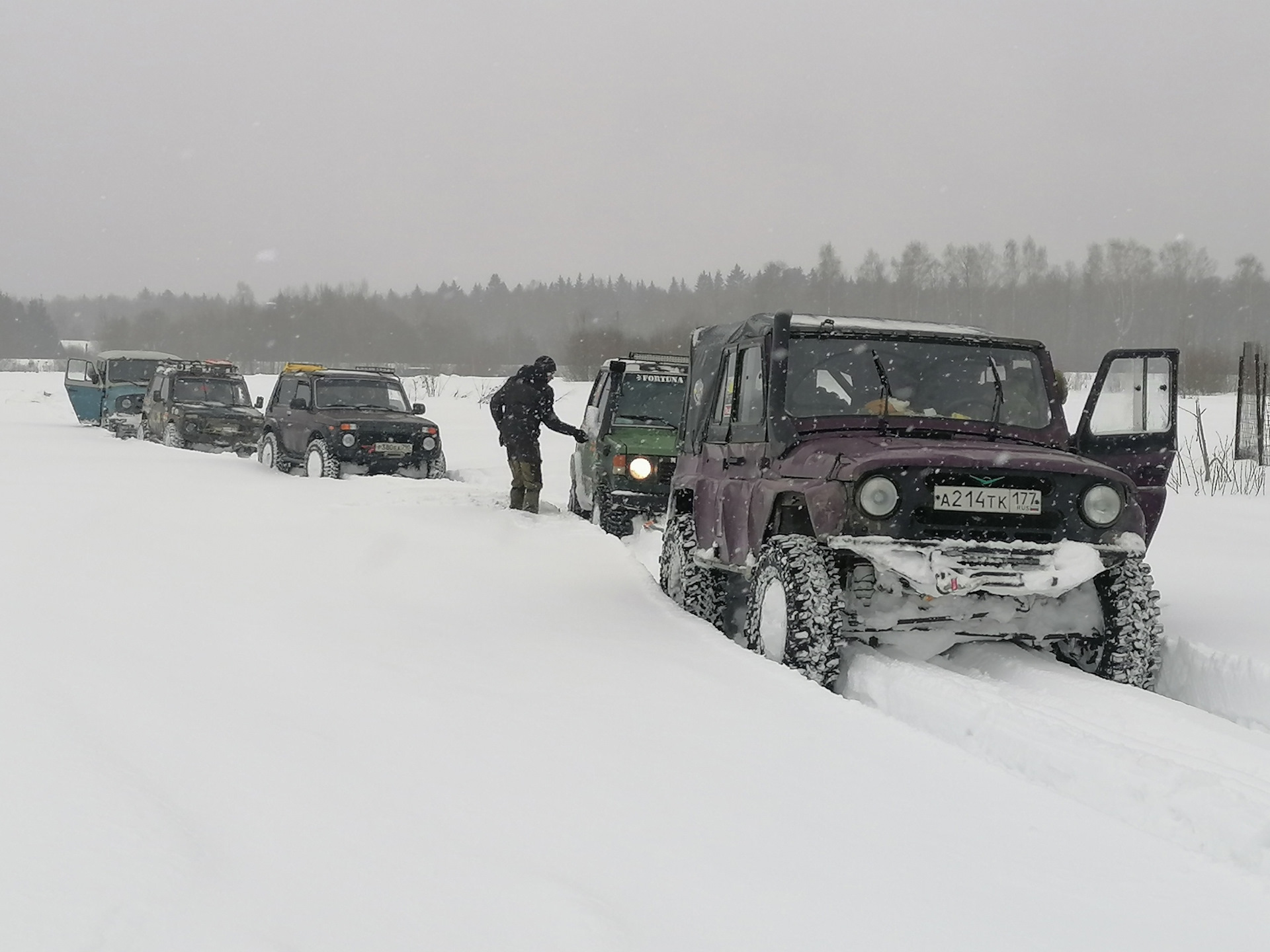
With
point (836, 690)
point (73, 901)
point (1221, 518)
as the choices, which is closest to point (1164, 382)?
point (836, 690)

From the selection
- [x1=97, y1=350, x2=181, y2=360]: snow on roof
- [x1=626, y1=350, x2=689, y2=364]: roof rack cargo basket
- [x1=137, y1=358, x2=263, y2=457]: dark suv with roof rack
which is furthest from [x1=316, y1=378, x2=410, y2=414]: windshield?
[x1=97, y1=350, x2=181, y2=360]: snow on roof

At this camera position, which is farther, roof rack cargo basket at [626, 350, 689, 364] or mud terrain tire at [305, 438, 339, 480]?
mud terrain tire at [305, 438, 339, 480]

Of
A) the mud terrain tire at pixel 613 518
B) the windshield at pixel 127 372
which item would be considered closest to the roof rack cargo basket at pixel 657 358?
the mud terrain tire at pixel 613 518

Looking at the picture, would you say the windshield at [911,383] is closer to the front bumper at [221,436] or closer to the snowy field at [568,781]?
the snowy field at [568,781]

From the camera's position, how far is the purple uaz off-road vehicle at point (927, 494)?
16.6ft

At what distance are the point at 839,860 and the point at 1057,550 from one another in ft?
8.31

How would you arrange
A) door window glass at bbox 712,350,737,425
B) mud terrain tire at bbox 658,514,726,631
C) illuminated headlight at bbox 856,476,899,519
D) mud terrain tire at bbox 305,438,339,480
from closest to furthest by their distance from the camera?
illuminated headlight at bbox 856,476,899,519
door window glass at bbox 712,350,737,425
mud terrain tire at bbox 658,514,726,631
mud terrain tire at bbox 305,438,339,480

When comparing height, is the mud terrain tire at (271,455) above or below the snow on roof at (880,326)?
below

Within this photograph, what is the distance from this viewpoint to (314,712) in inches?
160

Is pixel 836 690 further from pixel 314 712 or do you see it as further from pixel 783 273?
pixel 783 273

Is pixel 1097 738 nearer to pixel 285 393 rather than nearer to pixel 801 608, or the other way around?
pixel 801 608

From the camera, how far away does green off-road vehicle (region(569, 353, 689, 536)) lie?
1073 cm

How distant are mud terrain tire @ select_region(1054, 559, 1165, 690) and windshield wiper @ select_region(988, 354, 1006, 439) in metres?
0.99

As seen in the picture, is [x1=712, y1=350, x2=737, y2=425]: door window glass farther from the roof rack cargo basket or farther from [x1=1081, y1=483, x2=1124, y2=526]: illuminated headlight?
the roof rack cargo basket
